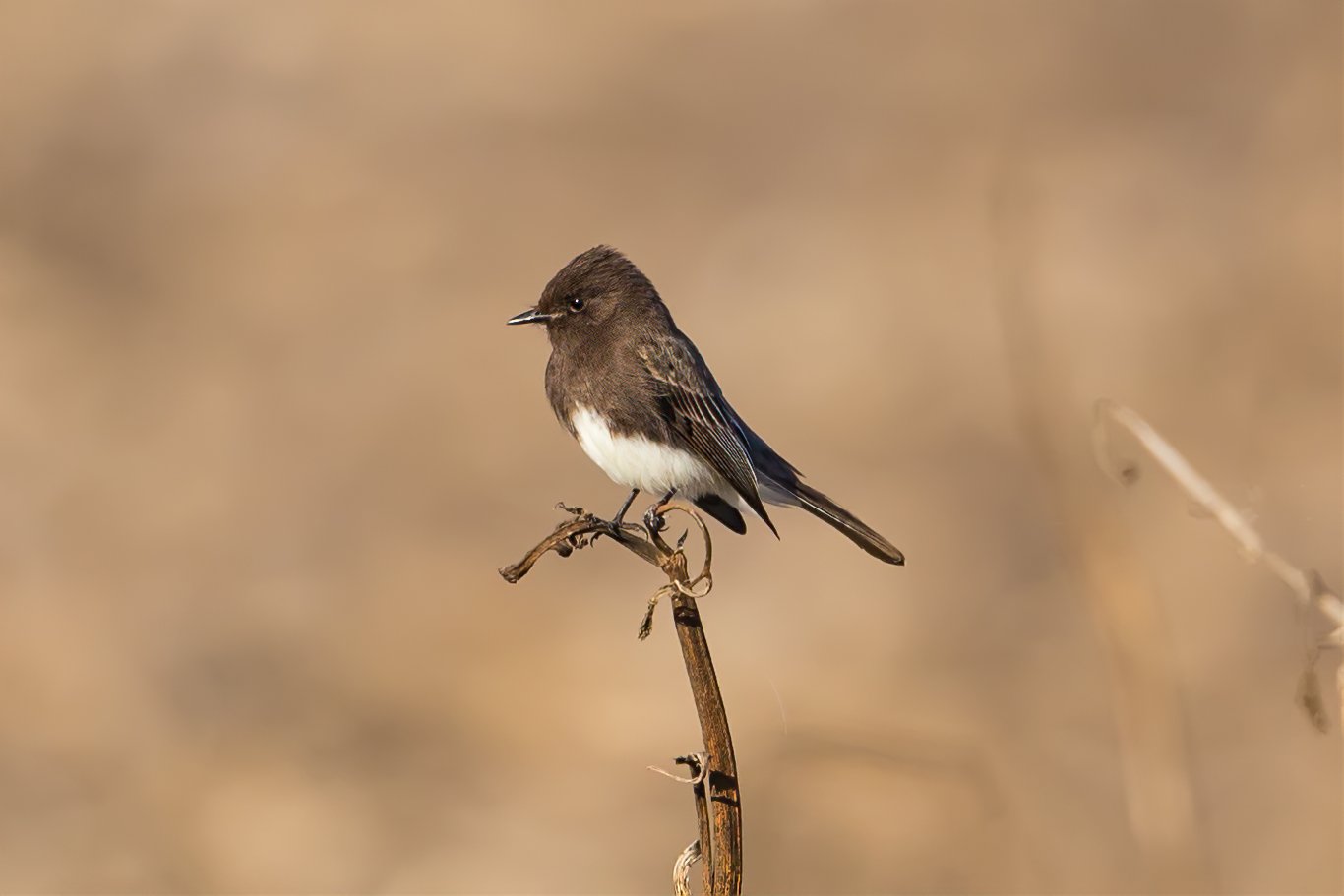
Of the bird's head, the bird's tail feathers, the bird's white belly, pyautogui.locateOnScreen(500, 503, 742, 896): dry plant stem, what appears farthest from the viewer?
the bird's head

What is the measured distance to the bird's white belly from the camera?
203 inches

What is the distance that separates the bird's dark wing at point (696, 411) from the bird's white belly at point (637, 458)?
65mm

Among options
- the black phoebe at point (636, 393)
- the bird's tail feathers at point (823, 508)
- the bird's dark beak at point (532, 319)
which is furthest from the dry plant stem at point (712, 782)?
the bird's dark beak at point (532, 319)

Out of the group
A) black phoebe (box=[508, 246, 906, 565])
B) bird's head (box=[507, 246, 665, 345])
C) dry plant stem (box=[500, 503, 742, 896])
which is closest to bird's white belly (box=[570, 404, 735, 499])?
black phoebe (box=[508, 246, 906, 565])

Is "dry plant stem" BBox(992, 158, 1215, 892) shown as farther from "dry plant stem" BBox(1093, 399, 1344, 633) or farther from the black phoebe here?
the black phoebe

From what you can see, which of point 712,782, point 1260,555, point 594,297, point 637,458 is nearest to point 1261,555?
point 1260,555

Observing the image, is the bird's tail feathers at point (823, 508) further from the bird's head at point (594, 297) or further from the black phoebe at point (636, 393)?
the bird's head at point (594, 297)

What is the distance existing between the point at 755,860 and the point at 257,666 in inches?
126

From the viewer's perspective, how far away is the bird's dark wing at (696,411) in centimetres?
516

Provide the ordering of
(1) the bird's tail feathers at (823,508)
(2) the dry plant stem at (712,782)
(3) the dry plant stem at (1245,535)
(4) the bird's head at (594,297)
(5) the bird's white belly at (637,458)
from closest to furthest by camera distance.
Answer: (3) the dry plant stem at (1245,535) < (2) the dry plant stem at (712,782) < (1) the bird's tail feathers at (823,508) < (5) the bird's white belly at (637,458) < (4) the bird's head at (594,297)

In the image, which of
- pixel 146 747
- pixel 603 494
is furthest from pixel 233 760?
pixel 603 494

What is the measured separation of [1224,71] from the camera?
13.3 m

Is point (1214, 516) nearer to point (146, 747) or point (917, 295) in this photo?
point (146, 747)

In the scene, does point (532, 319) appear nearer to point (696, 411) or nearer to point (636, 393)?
point (636, 393)
